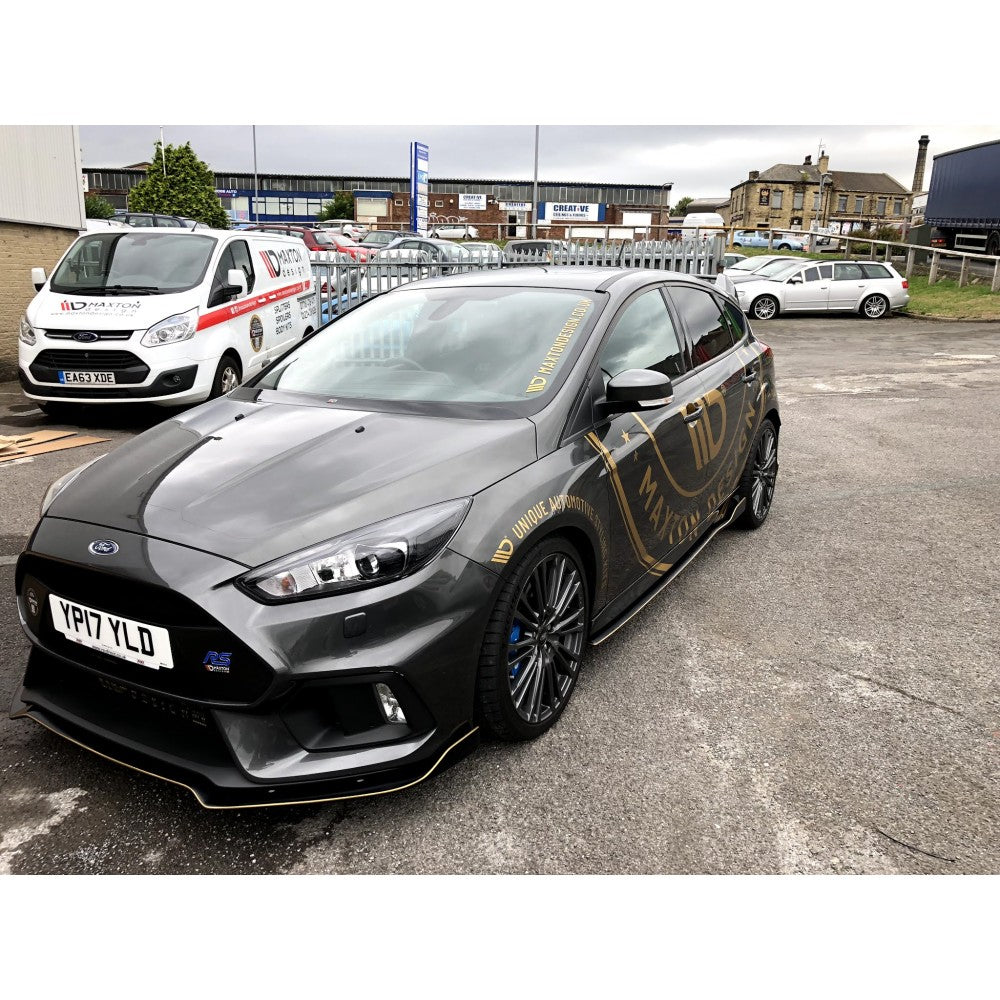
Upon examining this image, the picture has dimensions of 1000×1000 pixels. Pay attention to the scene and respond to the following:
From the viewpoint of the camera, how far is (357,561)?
7.83 ft

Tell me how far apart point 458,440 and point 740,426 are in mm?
2255

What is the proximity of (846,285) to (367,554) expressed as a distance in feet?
67.0

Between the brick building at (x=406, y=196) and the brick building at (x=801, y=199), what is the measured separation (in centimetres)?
1004

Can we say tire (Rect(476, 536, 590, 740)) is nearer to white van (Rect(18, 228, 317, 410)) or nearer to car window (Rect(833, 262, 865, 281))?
white van (Rect(18, 228, 317, 410))

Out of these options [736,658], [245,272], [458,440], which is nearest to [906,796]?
[736,658]

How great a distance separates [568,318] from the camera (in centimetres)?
355

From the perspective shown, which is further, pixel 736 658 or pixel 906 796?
pixel 736 658

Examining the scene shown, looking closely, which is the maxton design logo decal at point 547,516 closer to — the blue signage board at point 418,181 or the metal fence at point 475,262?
the metal fence at point 475,262

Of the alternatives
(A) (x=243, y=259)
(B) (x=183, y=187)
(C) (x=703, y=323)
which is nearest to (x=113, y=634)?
(C) (x=703, y=323)

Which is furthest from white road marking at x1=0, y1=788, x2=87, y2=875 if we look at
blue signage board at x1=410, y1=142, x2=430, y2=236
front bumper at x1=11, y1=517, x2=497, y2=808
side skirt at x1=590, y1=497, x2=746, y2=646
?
blue signage board at x1=410, y1=142, x2=430, y2=236

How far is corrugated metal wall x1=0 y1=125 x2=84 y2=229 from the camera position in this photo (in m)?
11.2

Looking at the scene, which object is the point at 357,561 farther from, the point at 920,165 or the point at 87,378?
the point at 920,165

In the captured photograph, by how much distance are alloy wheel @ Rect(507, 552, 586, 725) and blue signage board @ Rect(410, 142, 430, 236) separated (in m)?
28.8

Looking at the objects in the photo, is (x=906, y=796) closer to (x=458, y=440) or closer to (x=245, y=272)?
(x=458, y=440)
